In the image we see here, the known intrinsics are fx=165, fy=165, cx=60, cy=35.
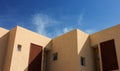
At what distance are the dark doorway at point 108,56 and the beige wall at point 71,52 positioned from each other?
1478 millimetres

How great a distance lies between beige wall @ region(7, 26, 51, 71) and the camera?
47.0 ft

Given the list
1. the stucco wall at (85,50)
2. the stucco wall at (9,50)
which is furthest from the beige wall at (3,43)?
the stucco wall at (85,50)

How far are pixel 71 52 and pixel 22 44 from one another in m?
4.67

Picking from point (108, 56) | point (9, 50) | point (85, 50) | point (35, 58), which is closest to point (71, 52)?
point (85, 50)

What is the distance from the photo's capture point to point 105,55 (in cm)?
1538

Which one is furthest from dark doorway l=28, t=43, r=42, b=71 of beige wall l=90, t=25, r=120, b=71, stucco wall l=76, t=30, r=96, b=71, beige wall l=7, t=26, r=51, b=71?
beige wall l=90, t=25, r=120, b=71

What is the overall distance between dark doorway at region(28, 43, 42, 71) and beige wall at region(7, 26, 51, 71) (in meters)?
0.42

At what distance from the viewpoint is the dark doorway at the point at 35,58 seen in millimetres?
15711

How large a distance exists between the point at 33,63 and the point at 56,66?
238cm

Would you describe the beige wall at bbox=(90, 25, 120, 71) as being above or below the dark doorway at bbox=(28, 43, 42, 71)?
above

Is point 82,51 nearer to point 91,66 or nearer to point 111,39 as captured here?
point 91,66

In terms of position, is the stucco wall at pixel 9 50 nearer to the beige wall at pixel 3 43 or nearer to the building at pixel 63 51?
the building at pixel 63 51

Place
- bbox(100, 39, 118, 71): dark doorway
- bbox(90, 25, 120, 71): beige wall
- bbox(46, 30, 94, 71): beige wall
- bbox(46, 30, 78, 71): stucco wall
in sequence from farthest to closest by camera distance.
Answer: bbox(46, 30, 78, 71): stucco wall < bbox(46, 30, 94, 71): beige wall < bbox(90, 25, 120, 71): beige wall < bbox(100, 39, 118, 71): dark doorway

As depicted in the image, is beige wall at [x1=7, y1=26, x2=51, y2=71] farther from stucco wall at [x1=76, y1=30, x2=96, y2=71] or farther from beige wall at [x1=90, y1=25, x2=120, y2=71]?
beige wall at [x1=90, y1=25, x2=120, y2=71]
